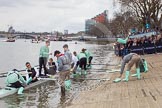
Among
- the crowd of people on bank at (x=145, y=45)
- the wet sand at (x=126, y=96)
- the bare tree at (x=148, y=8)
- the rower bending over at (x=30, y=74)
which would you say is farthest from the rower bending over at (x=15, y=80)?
the bare tree at (x=148, y=8)

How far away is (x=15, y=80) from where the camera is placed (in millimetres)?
17438

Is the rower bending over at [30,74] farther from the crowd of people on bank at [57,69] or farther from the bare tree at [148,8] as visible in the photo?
the bare tree at [148,8]

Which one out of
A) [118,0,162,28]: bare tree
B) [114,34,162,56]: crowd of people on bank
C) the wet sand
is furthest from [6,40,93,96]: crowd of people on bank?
[118,0,162,28]: bare tree

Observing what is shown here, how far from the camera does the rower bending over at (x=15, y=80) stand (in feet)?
56.6

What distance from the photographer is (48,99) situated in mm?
16422

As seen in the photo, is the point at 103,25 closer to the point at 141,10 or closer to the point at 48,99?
the point at 141,10

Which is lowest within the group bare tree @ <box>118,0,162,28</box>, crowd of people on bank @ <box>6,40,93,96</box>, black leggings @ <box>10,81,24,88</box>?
black leggings @ <box>10,81,24,88</box>

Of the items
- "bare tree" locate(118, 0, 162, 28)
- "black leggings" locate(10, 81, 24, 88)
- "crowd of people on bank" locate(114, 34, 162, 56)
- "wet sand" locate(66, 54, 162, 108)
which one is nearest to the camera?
"wet sand" locate(66, 54, 162, 108)

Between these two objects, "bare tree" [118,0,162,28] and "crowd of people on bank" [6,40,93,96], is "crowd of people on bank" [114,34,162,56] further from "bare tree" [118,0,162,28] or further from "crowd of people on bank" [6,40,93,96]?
"bare tree" [118,0,162,28]

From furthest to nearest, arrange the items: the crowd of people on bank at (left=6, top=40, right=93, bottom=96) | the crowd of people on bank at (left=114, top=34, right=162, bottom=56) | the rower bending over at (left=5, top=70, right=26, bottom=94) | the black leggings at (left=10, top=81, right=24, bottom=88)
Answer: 1. the crowd of people on bank at (left=114, top=34, right=162, bottom=56)
2. the black leggings at (left=10, top=81, right=24, bottom=88)
3. the rower bending over at (left=5, top=70, right=26, bottom=94)
4. the crowd of people on bank at (left=6, top=40, right=93, bottom=96)

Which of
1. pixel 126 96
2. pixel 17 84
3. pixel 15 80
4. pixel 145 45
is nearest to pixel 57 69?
pixel 17 84

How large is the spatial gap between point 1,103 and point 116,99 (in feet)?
16.3

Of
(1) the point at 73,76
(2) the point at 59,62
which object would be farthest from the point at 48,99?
(1) the point at 73,76

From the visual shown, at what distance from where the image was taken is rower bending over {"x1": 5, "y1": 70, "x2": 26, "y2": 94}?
17250 mm
